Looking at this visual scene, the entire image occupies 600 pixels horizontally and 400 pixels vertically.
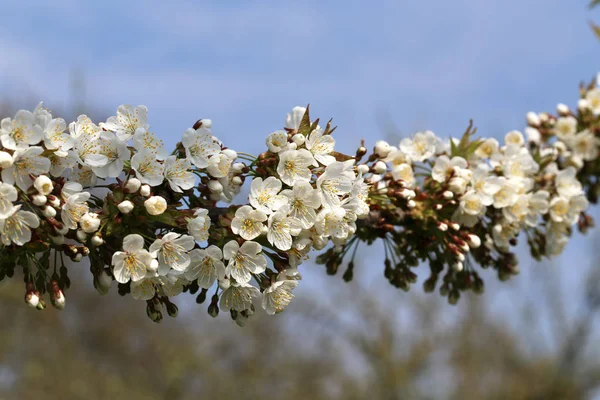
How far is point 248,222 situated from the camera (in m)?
2.12

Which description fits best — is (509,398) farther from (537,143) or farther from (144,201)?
(144,201)

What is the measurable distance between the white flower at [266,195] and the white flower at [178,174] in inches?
8.7

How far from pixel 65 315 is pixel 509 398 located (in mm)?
13724

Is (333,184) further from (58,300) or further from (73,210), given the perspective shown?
(58,300)

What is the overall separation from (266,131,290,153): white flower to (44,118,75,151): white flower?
0.70m

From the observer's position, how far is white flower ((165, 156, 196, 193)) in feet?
6.91

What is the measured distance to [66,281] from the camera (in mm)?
2363

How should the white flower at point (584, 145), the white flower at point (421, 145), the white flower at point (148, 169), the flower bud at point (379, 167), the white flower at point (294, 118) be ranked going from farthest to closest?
the white flower at point (584, 145), the white flower at point (421, 145), the flower bud at point (379, 167), the white flower at point (294, 118), the white flower at point (148, 169)

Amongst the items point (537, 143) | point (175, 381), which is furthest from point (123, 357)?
point (537, 143)

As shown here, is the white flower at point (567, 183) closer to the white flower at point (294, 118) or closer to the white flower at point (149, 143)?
the white flower at point (294, 118)

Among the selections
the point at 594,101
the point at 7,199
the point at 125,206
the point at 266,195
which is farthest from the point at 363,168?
the point at 594,101

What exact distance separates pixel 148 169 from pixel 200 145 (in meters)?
0.22

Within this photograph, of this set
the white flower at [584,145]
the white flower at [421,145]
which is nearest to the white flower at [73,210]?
the white flower at [421,145]

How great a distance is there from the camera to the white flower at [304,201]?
2.15 metres
